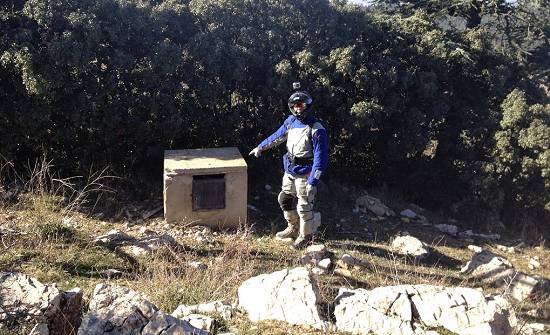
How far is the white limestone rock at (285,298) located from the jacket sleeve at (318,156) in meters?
1.79

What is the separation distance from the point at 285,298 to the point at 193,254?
82.8 inches

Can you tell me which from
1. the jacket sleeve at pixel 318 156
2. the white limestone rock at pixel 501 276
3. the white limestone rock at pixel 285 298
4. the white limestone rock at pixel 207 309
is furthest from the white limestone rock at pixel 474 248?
the white limestone rock at pixel 207 309

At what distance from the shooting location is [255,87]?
8070mm

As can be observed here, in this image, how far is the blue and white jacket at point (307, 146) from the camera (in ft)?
18.7

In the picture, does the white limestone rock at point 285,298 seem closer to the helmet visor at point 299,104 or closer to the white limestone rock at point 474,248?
the helmet visor at point 299,104

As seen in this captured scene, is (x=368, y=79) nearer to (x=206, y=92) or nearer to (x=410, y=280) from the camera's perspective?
(x=206, y=92)

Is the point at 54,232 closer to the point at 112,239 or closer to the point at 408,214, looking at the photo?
the point at 112,239

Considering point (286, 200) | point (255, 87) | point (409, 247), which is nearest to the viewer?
point (286, 200)

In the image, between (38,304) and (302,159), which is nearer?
(38,304)

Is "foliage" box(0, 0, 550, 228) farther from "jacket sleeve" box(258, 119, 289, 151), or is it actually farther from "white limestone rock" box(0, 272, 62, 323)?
"white limestone rock" box(0, 272, 62, 323)

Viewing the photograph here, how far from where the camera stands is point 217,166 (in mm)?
6430

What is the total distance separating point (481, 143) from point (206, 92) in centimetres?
478

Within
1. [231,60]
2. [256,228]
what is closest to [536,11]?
[231,60]

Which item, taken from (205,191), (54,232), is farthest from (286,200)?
(54,232)
